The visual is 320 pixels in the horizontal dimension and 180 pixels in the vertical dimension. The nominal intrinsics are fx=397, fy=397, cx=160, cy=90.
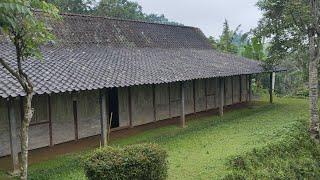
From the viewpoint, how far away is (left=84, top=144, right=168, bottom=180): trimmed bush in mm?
9078

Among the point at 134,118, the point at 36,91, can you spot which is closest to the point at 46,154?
the point at 36,91

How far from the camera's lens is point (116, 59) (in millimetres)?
17797

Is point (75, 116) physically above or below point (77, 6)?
below

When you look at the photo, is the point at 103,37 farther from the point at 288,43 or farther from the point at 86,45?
the point at 288,43

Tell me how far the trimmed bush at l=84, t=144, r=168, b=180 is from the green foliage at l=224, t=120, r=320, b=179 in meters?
2.55

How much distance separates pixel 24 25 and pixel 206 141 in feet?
32.6

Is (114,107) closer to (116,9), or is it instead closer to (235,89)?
(235,89)

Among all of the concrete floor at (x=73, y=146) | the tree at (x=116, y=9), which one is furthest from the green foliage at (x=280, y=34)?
the tree at (x=116, y=9)

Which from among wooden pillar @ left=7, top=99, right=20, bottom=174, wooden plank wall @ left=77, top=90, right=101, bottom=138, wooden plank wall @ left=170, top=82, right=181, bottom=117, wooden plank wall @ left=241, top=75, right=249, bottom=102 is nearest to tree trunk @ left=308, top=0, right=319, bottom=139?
wooden plank wall @ left=170, top=82, right=181, bottom=117

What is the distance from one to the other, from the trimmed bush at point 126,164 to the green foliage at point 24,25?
115 inches

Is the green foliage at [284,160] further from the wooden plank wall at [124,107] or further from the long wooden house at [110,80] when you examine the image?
the wooden plank wall at [124,107]

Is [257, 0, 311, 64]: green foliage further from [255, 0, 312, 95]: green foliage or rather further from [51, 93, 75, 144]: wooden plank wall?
[51, 93, 75, 144]: wooden plank wall

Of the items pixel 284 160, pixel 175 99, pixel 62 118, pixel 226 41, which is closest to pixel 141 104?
pixel 175 99

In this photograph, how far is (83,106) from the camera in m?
15.6
